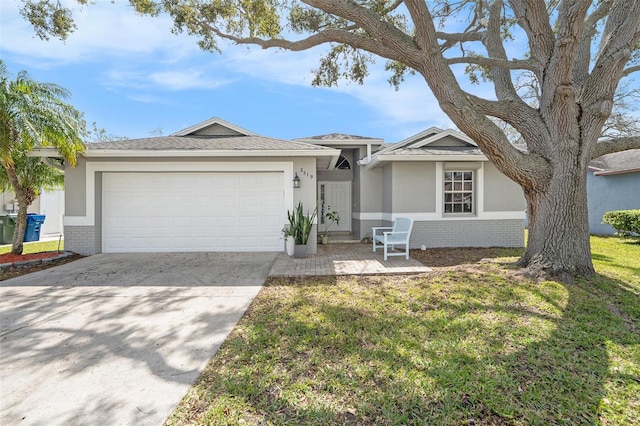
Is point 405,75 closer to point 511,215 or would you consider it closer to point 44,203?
point 511,215

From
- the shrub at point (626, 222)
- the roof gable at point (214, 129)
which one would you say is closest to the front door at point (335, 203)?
the roof gable at point (214, 129)

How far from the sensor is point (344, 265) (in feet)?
23.0

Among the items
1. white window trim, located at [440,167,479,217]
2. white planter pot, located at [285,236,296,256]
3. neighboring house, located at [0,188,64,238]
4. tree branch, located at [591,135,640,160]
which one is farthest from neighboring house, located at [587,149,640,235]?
neighboring house, located at [0,188,64,238]

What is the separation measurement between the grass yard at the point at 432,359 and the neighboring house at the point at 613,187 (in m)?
12.8

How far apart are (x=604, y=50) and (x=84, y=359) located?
929 centimetres

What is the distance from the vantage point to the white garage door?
8578mm

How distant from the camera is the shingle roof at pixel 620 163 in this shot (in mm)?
13672

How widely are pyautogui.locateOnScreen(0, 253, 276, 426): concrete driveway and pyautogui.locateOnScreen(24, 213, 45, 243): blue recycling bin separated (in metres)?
7.34

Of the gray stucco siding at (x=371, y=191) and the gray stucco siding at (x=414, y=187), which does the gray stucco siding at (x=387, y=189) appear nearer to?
the gray stucco siding at (x=414, y=187)

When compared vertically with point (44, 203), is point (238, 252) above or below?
below

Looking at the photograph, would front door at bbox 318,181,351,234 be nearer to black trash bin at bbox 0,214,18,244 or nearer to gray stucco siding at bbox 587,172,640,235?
black trash bin at bbox 0,214,18,244

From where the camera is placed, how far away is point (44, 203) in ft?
46.7

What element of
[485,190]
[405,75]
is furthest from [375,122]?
[485,190]

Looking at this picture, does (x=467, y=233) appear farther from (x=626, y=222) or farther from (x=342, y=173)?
(x=626, y=222)
